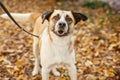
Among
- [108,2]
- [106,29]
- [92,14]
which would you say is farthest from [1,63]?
[108,2]

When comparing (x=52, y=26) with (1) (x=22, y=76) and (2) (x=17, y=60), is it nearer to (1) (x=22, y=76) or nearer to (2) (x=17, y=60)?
(1) (x=22, y=76)

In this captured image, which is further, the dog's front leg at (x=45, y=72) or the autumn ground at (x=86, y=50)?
the autumn ground at (x=86, y=50)

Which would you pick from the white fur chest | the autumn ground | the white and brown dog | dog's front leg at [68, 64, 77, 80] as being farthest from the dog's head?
the autumn ground

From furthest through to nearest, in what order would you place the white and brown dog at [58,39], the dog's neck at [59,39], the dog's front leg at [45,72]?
the dog's front leg at [45,72], the dog's neck at [59,39], the white and brown dog at [58,39]

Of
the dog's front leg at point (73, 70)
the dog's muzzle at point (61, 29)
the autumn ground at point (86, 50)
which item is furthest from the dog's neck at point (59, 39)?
the autumn ground at point (86, 50)

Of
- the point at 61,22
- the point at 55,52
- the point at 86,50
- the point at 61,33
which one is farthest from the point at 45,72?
the point at 86,50

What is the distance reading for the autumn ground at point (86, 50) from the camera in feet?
19.0

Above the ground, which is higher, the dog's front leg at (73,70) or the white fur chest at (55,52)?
the white fur chest at (55,52)

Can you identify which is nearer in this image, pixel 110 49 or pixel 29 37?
pixel 110 49

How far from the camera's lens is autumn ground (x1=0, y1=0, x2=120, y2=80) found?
5801 mm

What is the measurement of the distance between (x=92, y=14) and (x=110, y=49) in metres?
3.19

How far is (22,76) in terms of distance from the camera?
5.62 metres

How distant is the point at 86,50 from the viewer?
693 cm

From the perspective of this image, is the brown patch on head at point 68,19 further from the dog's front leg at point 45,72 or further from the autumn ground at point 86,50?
the autumn ground at point 86,50
